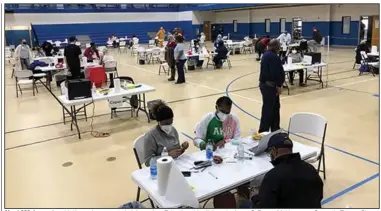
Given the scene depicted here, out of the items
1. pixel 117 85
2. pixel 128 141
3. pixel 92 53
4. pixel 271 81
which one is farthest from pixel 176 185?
pixel 92 53

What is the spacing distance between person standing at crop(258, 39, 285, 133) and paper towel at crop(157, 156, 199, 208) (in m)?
3.07

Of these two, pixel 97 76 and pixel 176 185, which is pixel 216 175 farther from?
pixel 97 76

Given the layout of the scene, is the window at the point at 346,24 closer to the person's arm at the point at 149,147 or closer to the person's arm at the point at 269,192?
the person's arm at the point at 149,147

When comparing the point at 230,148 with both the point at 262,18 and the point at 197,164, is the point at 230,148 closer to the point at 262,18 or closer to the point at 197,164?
the point at 197,164

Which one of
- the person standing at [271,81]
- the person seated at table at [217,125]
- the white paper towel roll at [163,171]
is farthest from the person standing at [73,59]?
the white paper towel roll at [163,171]

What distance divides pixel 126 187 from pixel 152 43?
1770 centimetres

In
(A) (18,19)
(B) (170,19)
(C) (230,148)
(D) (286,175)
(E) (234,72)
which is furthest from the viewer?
(B) (170,19)

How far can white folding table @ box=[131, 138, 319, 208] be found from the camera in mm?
2623

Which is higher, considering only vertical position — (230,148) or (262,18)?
(262,18)

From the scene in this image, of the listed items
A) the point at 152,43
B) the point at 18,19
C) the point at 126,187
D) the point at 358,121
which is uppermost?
the point at 18,19

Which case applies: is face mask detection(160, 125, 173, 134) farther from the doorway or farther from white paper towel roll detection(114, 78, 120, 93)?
the doorway

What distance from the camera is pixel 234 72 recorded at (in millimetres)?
12500

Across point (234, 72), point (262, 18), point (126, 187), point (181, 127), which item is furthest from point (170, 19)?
point (126, 187)

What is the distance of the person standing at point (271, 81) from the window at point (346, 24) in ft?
57.3
